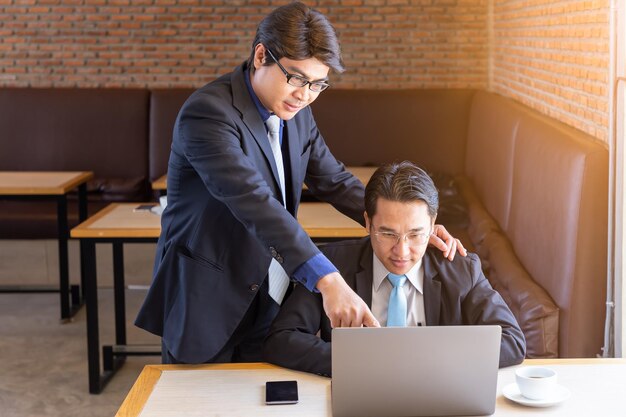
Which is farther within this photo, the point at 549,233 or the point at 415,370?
the point at 549,233

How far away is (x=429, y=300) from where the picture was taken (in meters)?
2.52

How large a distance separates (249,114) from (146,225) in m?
1.88

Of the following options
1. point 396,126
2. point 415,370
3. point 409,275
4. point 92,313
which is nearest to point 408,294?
point 409,275

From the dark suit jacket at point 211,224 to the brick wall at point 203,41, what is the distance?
14.8ft

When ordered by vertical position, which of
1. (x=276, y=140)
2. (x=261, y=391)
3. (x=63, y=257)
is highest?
(x=276, y=140)

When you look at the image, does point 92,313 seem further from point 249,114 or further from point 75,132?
point 75,132

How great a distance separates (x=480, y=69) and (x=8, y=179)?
3409mm

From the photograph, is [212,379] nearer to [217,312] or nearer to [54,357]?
[217,312]

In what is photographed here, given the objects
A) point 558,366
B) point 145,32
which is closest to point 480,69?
point 145,32

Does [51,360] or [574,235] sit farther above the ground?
[574,235]

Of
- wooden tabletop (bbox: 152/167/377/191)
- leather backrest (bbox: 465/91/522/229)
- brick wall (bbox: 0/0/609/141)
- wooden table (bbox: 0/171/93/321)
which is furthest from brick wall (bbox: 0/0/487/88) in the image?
wooden table (bbox: 0/171/93/321)

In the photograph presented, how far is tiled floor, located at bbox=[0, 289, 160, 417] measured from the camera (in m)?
4.23

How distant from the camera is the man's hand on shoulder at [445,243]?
8.33 feet

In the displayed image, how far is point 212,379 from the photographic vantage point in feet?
7.37
